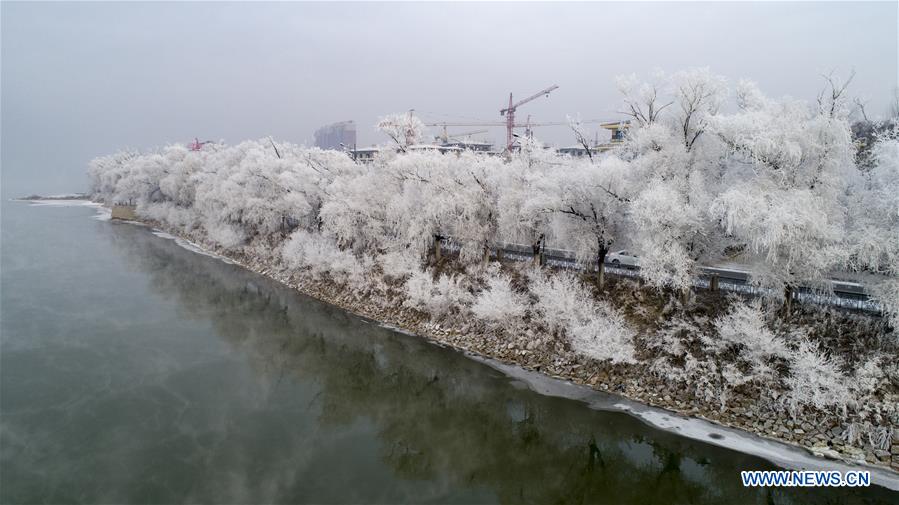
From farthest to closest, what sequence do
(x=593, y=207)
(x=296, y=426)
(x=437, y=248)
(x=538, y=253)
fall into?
(x=437, y=248)
(x=538, y=253)
(x=593, y=207)
(x=296, y=426)

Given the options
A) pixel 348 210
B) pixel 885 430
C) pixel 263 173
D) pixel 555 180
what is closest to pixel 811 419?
pixel 885 430

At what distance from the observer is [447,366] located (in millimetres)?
21312

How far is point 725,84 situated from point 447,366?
52.6 feet

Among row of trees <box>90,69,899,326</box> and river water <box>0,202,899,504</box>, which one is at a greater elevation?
row of trees <box>90,69,899,326</box>

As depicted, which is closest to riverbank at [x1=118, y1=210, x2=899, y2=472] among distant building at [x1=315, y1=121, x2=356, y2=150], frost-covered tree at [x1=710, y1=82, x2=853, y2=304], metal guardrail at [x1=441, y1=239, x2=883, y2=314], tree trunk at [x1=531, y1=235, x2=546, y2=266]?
metal guardrail at [x1=441, y1=239, x2=883, y2=314]

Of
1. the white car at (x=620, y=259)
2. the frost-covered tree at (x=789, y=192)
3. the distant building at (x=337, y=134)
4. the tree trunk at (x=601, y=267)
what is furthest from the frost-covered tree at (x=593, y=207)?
the distant building at (x=337, y=134)

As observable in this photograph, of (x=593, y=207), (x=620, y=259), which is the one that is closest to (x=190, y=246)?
(x=620, y=259)

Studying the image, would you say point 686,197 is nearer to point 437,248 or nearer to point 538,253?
point 538,253

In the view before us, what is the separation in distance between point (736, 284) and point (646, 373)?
612cm

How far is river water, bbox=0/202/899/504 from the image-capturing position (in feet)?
44.0

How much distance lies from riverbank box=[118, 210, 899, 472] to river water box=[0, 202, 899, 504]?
1.23m

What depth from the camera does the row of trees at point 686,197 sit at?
15.7 meters

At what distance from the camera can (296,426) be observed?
650 inches

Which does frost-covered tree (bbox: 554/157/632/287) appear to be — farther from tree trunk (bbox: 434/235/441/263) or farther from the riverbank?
tree trunk (bbox: 434/235/441/263)
